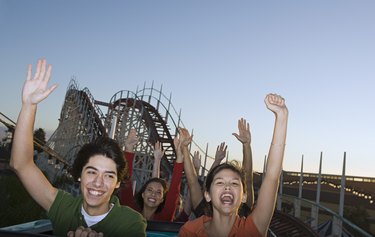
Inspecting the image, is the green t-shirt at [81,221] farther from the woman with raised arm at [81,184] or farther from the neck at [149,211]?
the neck at [149,211]

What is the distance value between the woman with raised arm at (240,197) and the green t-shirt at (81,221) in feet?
0.99

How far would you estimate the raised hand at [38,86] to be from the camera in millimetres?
1535

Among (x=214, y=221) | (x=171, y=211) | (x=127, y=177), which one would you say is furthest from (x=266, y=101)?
(x=171, y=211)

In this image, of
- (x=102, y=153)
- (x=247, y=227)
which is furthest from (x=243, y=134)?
(x=102, y=153)

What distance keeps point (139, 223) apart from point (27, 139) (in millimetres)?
647

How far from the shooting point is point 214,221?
79.0 inches

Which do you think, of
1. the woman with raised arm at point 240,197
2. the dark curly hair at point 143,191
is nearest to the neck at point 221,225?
the woman with raised arm at point 240,197

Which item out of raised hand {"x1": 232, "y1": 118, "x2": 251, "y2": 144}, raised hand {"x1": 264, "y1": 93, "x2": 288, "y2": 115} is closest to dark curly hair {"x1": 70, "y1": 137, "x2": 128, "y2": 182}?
raised hand {"x1": 264, "y1": 93, "x2": 288, "y2": 115}

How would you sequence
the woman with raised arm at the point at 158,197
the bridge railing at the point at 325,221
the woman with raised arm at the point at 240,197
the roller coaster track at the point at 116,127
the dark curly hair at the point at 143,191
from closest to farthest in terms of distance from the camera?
the woman with raised arm at the point at 240,197 → the woman with raised arm at the point at 158,197 → the dark curly hair at the point at 143,191 → the bridge railing at the point at 325,221 → the roller coaster track at the point at 116,127

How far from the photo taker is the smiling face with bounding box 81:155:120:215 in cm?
167

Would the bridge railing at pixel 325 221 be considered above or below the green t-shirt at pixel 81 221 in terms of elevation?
below

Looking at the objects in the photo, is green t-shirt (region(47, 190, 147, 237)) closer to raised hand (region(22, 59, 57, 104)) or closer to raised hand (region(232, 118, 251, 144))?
raised hand (region(22, 59, 57, 104))

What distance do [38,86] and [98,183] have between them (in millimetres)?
525

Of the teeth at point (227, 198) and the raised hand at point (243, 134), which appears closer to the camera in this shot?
the teeth at point (227, 198)
